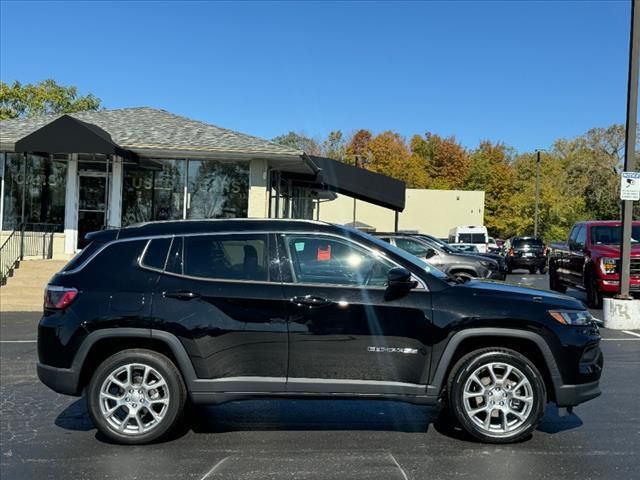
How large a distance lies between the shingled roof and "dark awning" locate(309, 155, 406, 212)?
8.39ft

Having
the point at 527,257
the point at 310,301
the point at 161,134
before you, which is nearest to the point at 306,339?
the point at 310,301

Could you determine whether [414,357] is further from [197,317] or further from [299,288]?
[197,317]

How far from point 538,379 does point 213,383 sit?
2.53 meters

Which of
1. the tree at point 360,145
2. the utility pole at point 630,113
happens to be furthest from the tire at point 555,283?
the tree at point 360,145

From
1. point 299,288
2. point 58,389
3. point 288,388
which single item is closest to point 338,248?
point 299,288

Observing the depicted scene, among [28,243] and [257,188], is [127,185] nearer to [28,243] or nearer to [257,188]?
[28,243]

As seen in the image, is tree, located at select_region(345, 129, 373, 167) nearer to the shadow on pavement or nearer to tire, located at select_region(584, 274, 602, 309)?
tire, located at select_region(584, 274, 602, 309)

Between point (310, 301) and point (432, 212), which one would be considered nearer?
point (310, 301)

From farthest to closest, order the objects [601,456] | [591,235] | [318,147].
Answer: [318,147] → [591,235] → [601,456]

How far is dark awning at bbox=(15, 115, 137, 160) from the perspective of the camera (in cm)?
1416

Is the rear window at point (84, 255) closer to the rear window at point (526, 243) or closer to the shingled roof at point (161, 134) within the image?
the shingled roof at point (161, 134)

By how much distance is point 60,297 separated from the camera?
503 centimetres

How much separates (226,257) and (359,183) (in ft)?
49.6

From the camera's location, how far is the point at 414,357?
487 cm
